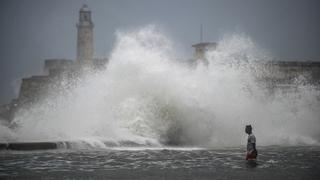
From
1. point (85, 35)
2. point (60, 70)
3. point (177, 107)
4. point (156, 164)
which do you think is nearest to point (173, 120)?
point (177, 107)

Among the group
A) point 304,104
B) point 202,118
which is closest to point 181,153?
point 202,118

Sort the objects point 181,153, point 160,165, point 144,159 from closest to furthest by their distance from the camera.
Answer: point 160,165
point 144,159
point 181,153

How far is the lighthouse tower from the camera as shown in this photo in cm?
6650

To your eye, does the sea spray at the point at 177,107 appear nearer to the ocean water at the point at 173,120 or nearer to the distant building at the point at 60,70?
the ocean water at the point at 173,120

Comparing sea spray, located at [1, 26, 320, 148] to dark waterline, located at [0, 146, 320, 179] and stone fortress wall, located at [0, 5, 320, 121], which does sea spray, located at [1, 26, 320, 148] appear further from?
stone fortress wall, located at [0, 5, 320, 121]

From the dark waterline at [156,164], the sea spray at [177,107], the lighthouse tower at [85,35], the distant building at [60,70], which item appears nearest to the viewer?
the dark waterline at [156,164]

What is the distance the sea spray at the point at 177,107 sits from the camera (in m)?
19.8

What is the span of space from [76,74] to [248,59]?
17790 millimetres

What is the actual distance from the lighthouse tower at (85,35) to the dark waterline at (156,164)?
51932mm

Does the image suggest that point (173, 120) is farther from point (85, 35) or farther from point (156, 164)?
point (85, 35)

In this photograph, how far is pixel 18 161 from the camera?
12.5 metres

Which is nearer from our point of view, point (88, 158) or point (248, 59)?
point (88, 158)

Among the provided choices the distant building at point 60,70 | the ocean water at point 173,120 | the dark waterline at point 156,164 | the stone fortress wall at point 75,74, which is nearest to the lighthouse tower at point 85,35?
the distant building at point 60,70

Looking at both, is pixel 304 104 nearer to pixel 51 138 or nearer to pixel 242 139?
pixel 242 139
